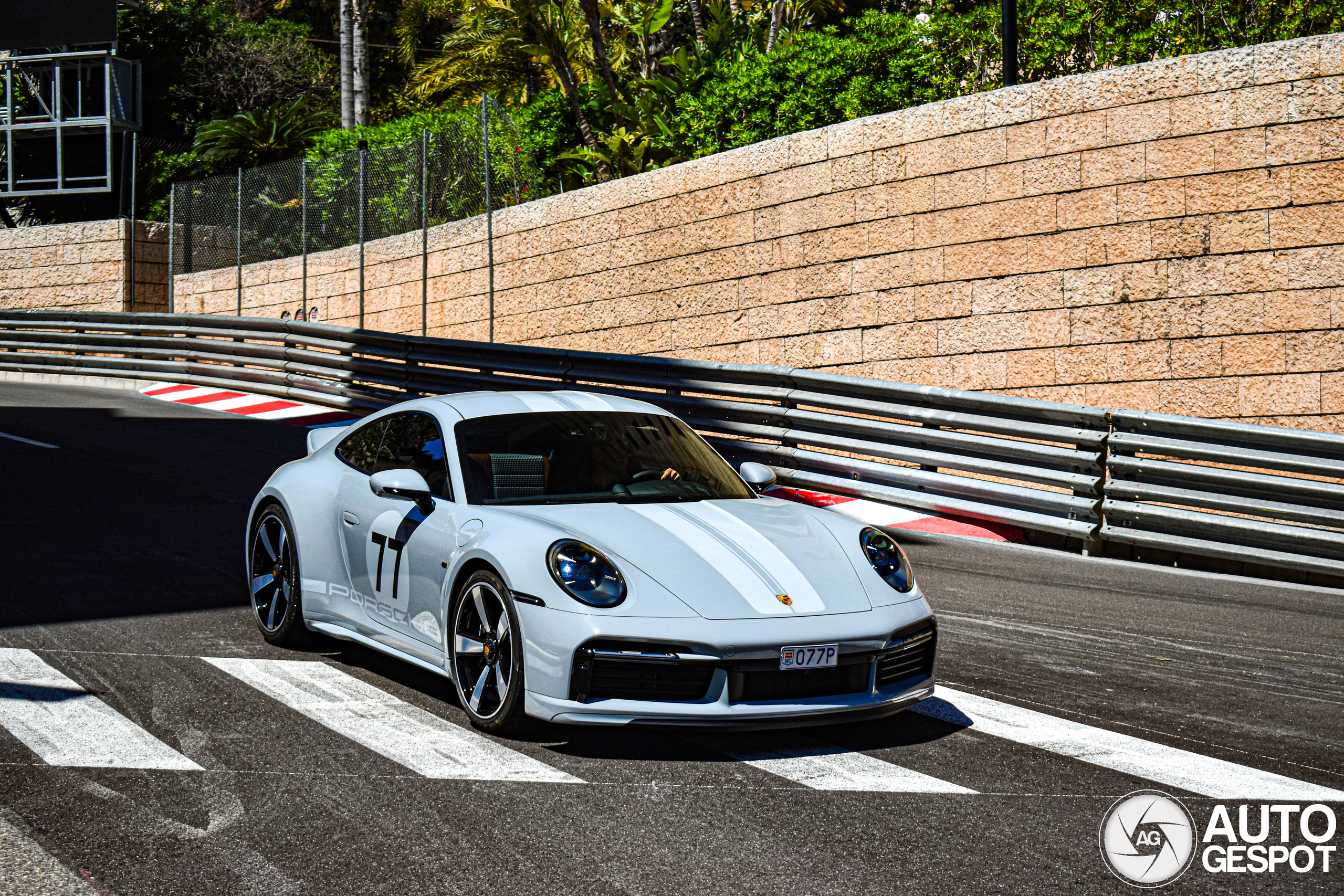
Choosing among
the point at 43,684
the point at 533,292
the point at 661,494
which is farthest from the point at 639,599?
the point at 533,292

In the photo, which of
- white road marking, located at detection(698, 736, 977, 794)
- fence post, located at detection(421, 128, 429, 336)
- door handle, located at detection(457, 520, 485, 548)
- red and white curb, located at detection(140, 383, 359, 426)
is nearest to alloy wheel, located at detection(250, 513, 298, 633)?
door handle, located at detection(457, 520, 485, 548)

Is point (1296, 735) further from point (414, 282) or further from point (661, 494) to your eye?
point (414, 282)

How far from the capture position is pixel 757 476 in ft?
20.4

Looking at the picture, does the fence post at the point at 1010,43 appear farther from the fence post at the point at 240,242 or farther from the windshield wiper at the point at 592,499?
the fence post at the point at 240,242

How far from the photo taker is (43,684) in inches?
222

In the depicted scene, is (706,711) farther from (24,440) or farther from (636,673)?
(24,440)

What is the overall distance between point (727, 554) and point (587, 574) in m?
0.55

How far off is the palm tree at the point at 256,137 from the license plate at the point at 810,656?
28.1 m

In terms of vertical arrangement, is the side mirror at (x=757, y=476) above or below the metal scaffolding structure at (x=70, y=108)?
below

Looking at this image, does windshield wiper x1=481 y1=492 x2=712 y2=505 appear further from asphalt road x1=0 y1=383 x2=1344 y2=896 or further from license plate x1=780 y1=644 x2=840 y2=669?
license plate x1=780 y1=644 x2=840 y2=669

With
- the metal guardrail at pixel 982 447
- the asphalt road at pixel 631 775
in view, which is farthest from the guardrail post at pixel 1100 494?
the asphalt road at pixel 631 775

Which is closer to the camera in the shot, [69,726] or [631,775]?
[631,775]

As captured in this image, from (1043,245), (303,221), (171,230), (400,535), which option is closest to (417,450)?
Answer: (400,535)

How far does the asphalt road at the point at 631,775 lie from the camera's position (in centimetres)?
378
